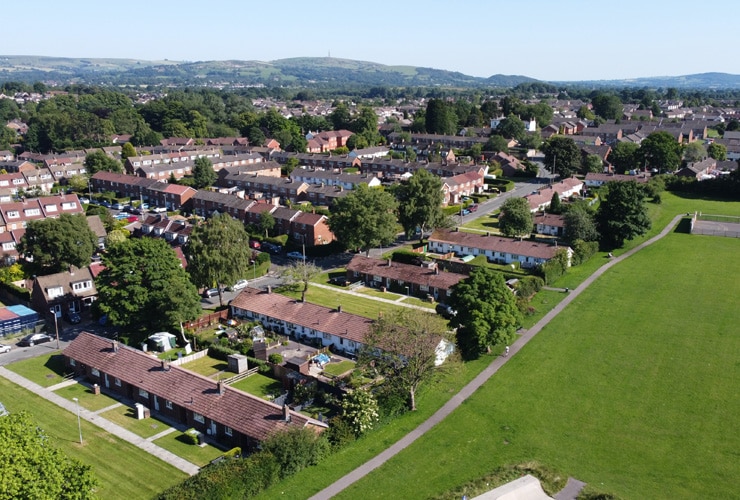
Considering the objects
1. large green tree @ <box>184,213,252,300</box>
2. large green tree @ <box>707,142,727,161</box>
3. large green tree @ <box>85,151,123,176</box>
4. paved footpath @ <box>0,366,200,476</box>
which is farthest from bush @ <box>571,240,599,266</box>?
large green tree @ <box>85,151,123,176</box>

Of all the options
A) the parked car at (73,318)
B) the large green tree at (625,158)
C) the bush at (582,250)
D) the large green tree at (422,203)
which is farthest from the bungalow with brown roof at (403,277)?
the large green tree at (625,158)

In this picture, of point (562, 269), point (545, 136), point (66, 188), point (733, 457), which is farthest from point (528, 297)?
point (545, 136)

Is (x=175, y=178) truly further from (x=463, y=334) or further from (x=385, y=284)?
(x=463, y=334)

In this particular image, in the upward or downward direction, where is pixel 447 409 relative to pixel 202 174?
downward

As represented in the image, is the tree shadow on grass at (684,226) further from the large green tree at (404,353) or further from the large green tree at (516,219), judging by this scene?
the large green tree at (404,353)

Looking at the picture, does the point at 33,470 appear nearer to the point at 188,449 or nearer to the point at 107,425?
the point at 188,449

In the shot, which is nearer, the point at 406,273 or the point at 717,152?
the point at 406,273

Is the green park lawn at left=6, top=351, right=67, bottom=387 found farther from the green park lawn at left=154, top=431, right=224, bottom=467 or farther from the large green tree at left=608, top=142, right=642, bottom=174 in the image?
the large green tree at left=608, top=142, right=642, bottom=174

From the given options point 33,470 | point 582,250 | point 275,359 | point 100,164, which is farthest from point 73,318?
point 100,164
